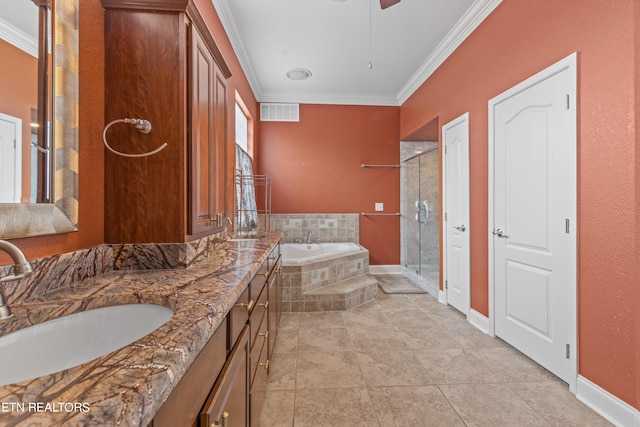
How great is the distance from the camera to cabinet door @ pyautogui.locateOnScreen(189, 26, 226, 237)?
4.49ft

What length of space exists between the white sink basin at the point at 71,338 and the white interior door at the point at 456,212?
2.77 m

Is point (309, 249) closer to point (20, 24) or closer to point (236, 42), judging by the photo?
point (236, 42)

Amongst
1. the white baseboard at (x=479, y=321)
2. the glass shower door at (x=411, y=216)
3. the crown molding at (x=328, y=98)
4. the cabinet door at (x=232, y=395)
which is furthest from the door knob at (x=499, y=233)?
the crown molding at (x=328, y=98)

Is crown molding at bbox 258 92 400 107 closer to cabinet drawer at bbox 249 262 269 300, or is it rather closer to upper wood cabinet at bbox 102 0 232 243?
upper wood cabinet at bbox 102 0 232 243

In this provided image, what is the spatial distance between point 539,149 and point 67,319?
8.58ft

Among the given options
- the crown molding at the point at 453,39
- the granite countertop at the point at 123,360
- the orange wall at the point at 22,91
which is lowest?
the granite countertop at the point at 123,360

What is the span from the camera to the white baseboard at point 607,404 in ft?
4.51

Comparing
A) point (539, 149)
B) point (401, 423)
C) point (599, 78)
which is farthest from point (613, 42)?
point (401, 423)

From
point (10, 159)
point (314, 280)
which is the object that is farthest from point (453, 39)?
point (10, 159)

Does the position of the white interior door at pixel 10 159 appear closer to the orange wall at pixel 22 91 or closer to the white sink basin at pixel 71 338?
the orange wall at pixel 22 91

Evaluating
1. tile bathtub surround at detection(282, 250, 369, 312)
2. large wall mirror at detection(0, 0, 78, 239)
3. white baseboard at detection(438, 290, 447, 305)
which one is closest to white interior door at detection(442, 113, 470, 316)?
white baseboard at detection(438, 290, 447, 305)

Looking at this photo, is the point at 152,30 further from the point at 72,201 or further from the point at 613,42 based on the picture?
the point at 613,42

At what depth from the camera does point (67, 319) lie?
2.51 feet

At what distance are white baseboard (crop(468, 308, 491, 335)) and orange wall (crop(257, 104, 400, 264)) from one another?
2.01m
